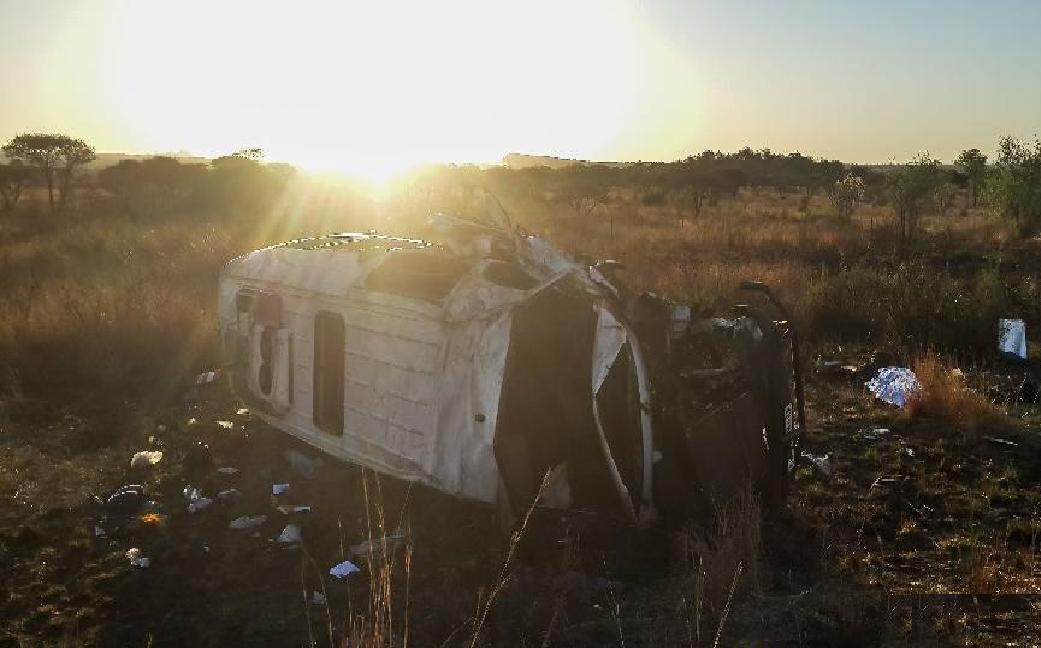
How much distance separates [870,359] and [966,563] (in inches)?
190

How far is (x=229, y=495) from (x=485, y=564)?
6.63 feet

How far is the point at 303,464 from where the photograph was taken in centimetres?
592

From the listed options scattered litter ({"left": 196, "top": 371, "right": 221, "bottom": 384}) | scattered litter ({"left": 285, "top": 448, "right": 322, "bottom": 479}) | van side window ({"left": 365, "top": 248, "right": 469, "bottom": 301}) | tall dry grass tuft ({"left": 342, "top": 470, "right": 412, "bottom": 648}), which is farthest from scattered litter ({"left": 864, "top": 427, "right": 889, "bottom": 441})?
scattered litter ({"left": 196, "top": 371, "right": 221, "bottom": 384})

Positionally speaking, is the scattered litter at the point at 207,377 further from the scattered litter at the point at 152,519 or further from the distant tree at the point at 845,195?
the distant tree at the point at 845,195

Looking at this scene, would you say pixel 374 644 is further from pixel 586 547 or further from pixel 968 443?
pixel 968 443

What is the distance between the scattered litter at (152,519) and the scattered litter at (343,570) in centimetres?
140

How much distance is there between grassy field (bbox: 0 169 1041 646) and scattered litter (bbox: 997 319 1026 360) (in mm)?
199

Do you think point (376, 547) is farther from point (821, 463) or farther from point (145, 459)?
point (821, 463)

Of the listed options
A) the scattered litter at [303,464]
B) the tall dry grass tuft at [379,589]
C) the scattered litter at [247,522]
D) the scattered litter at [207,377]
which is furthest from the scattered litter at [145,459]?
the scattered litter at [207,377]

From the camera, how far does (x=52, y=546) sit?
4871mm

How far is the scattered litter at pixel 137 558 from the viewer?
4.65 meters

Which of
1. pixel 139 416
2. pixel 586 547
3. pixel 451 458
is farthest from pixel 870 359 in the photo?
pixel 139 416

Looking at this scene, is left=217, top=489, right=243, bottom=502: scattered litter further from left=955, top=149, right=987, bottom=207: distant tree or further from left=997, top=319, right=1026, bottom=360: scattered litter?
left=955, top=149, right=987, bottom=207: distant tree

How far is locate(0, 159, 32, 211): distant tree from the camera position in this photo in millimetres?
28609
